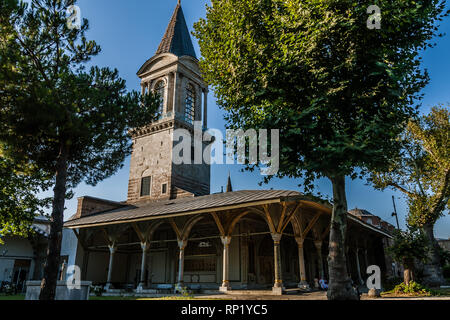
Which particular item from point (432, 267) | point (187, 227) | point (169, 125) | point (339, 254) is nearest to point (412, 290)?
point (339, 254)

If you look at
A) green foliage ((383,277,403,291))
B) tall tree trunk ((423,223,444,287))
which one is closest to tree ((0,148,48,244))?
green foliage ((383,277,403,291))

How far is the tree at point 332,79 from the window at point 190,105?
1838 cm

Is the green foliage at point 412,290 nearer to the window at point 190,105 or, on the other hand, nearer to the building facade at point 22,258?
the window at point 190,105

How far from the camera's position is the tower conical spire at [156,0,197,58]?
3015 centimetres

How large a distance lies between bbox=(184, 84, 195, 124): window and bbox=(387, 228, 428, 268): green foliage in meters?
19.6

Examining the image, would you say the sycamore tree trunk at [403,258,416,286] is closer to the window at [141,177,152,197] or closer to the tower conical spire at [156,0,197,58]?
the window at [141,177,152,197]

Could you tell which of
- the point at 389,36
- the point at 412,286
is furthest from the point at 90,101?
the point at 412,286

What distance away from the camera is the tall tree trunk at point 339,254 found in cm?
985

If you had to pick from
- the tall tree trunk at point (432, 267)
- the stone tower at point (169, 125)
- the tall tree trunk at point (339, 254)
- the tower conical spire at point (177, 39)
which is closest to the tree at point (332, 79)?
the tall tree trunk at point (339, 254)

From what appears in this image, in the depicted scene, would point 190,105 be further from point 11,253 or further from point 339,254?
point 339,254

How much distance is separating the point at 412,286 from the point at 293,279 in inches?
346

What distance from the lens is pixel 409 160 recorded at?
72.5 feet
